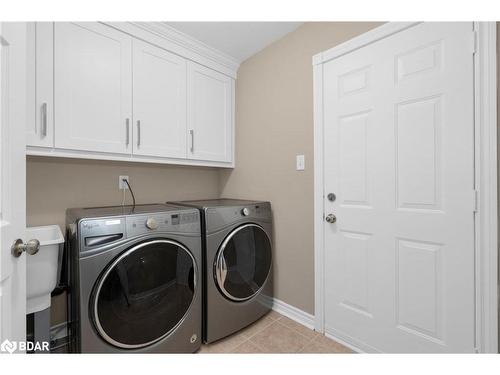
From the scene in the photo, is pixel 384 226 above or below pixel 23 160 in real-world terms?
below

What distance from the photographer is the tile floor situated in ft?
5.01

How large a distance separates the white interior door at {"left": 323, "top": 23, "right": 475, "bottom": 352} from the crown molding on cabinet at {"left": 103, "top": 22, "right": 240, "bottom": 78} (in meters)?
1.00

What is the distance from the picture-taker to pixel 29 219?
1.52 m

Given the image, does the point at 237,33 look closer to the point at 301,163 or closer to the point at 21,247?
the point at 301,163

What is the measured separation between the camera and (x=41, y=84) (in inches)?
51.3

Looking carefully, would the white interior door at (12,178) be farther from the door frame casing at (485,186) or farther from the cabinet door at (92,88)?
the door frame casing at (485,186)

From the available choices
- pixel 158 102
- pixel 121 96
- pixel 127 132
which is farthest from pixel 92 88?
pixel 158 102

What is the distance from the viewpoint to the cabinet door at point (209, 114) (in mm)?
2010

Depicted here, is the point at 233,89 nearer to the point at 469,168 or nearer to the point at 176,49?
the point at 176,49

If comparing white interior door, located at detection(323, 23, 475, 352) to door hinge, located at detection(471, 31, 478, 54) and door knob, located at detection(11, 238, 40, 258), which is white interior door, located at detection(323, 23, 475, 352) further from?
door knob, located at detection(11, 238, 40, 258)

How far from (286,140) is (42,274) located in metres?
1.74

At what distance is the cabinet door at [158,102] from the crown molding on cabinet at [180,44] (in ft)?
0.18
